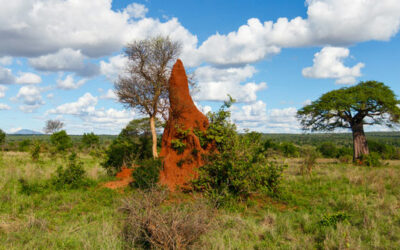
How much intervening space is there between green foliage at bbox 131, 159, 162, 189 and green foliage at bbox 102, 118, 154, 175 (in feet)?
11.8

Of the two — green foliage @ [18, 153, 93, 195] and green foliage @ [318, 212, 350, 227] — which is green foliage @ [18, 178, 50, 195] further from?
green foliage @ [318, 212, 350, 227]

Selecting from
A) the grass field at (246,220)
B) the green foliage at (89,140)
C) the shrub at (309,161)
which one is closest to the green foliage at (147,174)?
the grass field at (246,220)

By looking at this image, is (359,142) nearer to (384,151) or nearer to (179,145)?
(384,151)

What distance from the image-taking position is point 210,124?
11055 millimetres

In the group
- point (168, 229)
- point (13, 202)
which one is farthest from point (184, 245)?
point (13, 202)

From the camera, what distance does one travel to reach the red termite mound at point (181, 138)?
10.2m

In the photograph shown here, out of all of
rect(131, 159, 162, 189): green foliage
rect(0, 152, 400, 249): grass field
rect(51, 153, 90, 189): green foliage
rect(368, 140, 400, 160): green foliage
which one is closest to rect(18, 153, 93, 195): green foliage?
rect(51, 153, 90, 189): green foliage

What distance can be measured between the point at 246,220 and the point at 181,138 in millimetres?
4588

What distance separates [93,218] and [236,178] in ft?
13.8

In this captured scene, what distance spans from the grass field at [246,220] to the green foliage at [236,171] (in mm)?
504

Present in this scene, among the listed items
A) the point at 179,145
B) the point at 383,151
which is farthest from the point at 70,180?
the point at 383,151

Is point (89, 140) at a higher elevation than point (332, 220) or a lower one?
higher

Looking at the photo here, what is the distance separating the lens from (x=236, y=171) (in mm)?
8789

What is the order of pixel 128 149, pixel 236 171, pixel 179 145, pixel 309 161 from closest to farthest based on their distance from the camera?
1. pixel 236 171
2. pixel 179 145
3. pixel 309 161
4. pixel 128 149
